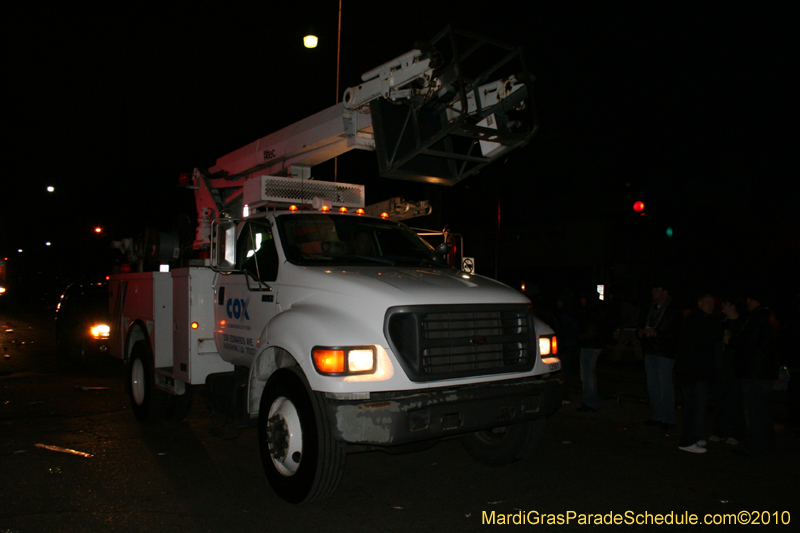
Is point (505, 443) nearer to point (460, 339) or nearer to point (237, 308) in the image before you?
point (460, 339)

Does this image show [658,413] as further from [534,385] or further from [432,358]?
[432,358]

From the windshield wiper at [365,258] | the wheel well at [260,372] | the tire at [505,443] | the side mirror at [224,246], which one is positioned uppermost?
the side mirror at [224,246]

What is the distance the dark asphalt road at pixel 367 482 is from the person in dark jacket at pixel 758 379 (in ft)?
0.63

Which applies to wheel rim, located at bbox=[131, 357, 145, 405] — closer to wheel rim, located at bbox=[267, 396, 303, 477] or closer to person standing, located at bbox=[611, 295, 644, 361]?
wheel rim, located at bbox=[267, 396, 303, 477]

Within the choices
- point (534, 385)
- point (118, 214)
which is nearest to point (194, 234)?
point (534, 385)

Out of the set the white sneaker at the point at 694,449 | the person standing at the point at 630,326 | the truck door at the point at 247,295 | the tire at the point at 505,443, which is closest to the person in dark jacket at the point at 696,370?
the white sneaker at the point at 694,449

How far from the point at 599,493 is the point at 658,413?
284 centimetres

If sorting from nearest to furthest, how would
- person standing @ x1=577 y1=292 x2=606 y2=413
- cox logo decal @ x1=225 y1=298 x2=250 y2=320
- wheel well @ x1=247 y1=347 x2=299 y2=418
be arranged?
wheel well @ x1=247 y1=347 x2=299 y2=418, cox logo decal @ x1=225 y1=298 x2=250 y2=320, person standing @ x1=577 y1=292 x2=606 y2=413

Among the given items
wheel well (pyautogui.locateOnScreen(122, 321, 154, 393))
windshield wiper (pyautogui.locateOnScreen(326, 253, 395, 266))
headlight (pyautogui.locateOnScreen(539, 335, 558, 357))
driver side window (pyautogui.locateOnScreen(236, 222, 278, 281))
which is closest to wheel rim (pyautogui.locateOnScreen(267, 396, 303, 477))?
driver side window (pyautogui.locateOnScreen(236, 222, 278, 281))

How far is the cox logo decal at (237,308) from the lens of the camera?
231 inches

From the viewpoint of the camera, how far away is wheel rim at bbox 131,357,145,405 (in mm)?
7715

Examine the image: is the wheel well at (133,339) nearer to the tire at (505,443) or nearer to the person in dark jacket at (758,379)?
the tire at (505,443)

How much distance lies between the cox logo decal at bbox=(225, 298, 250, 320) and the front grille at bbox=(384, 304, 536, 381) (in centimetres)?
199

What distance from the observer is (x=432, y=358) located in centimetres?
453
